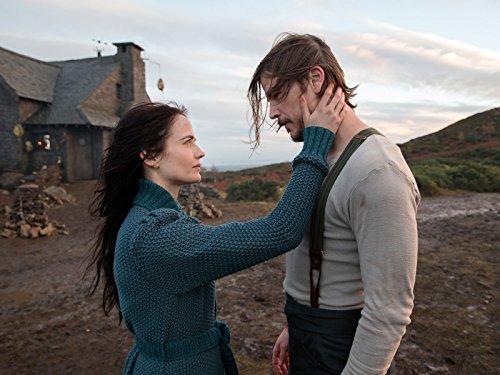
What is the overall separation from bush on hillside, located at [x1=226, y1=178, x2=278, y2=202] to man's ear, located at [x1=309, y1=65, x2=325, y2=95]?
1472cm

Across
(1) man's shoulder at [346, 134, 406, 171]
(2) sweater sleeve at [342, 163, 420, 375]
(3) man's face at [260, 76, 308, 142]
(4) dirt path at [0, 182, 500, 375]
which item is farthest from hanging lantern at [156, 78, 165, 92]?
(2) sweater sleeve at [342, 163, 420, 375]

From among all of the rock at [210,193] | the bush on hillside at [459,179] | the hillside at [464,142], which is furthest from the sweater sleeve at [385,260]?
the hillside at [464,142]

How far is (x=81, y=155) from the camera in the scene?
784 inches

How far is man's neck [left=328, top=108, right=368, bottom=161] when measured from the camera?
1.68m

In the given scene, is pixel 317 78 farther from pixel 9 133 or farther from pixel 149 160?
pixel 9 133

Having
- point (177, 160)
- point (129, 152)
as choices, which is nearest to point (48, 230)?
point (129, 152)

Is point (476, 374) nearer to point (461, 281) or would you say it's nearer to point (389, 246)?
point (461, 281)

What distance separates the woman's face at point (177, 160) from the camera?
1808mm

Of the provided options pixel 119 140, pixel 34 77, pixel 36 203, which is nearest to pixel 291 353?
pixel 119 140

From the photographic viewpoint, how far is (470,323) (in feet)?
14.5

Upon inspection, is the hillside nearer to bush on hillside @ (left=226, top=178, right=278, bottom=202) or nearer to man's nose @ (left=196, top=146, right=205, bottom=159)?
bush on hillside @ (left=226, top=178, right=278, bottom=202)

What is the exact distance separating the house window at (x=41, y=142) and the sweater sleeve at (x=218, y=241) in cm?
2045

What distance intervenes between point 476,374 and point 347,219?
3113mm

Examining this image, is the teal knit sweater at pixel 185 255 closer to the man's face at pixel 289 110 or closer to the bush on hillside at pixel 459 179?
the man's face at pixel 289 110
